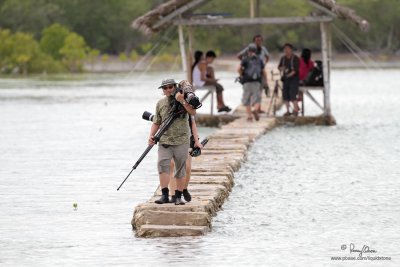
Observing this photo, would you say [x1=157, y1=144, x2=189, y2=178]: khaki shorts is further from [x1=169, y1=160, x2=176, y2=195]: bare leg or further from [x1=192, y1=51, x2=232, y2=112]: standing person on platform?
[x1=192, y1=51, x2=232, y2=112]: standing person on platform

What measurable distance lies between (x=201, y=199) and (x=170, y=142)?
0.90 meters

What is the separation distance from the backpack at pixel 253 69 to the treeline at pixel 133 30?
76.0 metres

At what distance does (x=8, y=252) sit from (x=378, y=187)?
21.6 feet

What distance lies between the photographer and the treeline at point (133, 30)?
10769 centimetres

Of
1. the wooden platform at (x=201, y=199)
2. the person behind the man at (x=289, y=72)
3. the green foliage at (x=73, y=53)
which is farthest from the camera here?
the green foliage at (x=73, y=53)

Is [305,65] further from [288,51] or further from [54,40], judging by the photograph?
[54,40]

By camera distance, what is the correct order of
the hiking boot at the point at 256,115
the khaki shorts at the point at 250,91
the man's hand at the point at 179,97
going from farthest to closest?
the hiking boot at the point at 256,115
the khaki shorts at the point at 250,91
the man's hand at the point at 179,97

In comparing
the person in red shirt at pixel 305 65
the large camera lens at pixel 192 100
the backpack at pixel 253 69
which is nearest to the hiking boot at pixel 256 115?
the backpack at pixel 253 69

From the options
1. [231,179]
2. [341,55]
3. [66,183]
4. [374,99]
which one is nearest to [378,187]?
[231,179]

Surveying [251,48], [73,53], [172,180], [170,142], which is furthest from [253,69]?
[73,53]

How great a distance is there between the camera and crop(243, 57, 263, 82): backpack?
25.3 meters

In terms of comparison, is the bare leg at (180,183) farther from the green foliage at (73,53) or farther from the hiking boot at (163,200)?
the green foliage at (73,53)

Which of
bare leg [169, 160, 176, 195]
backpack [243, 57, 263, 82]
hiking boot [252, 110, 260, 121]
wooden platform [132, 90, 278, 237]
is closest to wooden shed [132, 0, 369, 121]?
backpack [243, 57, 263, 82]

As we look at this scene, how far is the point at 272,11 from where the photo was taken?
395 ft
